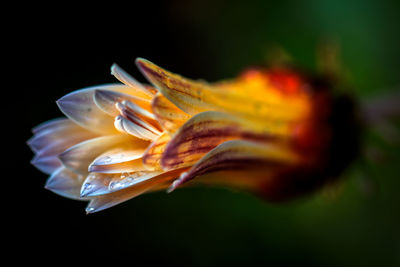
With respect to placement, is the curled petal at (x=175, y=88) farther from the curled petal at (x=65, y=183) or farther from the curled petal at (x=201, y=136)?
the curled petal at (x=65, y=183)

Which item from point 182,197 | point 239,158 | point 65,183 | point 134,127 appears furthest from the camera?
point 182,197

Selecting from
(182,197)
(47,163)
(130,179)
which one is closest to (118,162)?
(130,179)

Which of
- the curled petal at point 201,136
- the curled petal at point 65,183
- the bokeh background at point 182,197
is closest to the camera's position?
the curled petal at point 201,136

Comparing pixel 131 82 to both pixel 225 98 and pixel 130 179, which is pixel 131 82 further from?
pixel 225 98

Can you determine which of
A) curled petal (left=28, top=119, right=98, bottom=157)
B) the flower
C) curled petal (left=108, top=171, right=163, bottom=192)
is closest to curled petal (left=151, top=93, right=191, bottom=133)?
the flower

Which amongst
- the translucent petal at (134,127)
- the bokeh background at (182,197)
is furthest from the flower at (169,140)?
the bokeh background at (182,197)

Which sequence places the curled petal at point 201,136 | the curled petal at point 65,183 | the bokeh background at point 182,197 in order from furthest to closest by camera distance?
the bokeh background at point 182,197
the curled petal at point 65,183
the curled petal at point 201,136

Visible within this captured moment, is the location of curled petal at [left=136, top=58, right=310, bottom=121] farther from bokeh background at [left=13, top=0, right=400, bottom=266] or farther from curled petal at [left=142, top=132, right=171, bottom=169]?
bokeh background at [left=13, top=0, right=400, bottom=266]
